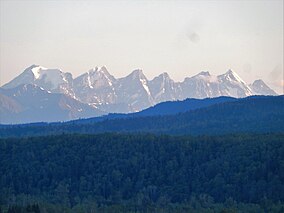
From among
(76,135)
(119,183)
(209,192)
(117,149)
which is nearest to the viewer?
(209,192)

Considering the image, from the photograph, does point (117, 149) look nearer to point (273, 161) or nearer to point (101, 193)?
point (101, 193)

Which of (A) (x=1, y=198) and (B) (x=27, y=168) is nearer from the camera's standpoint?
(A) (x=1, y=198)

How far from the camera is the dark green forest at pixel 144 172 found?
442 feet

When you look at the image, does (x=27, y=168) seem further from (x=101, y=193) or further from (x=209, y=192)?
(x=209, y=192)

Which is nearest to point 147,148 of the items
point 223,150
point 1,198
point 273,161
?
point 223,150

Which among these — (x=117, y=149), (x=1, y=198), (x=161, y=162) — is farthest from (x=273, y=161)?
(x=1, y=198)

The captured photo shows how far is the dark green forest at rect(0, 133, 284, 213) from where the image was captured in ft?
442

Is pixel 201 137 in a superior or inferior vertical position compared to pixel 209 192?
superior

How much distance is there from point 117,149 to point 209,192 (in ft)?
97.4

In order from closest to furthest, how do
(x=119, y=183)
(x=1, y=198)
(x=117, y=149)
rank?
(x=1, y=198)
(x=119, y=183)
(x=117, y=149)

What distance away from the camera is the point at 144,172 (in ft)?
515

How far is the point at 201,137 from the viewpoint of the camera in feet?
561

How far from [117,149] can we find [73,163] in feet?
33.0

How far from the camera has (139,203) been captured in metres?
135
